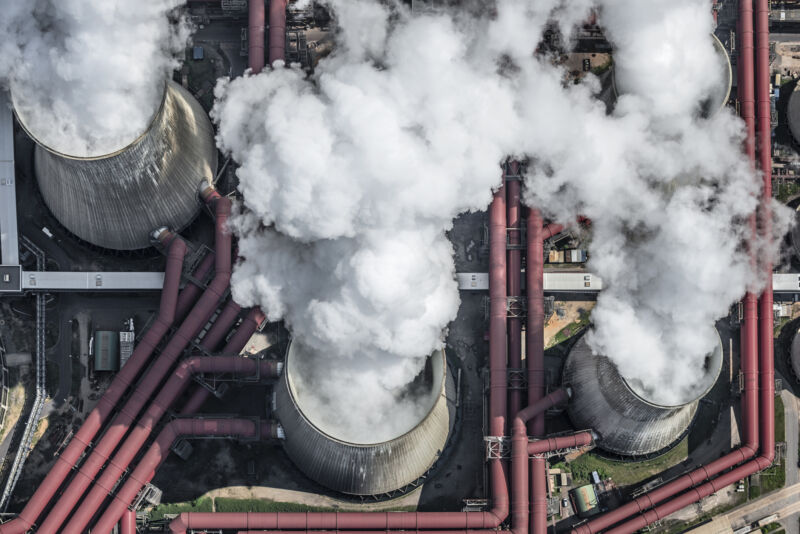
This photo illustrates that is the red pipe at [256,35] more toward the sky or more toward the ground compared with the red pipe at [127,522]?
more toward the sky

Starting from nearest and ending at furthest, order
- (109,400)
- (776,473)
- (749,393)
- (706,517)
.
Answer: (109,400)
(749,393)
(706,517)
(776,473)

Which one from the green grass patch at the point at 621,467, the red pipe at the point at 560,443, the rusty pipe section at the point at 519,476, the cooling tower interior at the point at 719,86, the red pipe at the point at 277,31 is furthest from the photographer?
the green grass patch at the point at 621,467

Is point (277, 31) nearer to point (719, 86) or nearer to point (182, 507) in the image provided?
point (719, 86)

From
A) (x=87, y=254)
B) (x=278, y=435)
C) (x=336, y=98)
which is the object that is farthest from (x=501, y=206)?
(x=87, y=254)

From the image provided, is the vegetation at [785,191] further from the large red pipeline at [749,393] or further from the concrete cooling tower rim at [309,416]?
the concrete cooling tower rim at [309,416]

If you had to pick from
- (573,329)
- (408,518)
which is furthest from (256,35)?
(408,518)

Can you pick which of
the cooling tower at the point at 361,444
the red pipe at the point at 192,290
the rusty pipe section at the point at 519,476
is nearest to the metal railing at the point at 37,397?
the red pipe at the point at 192,290
